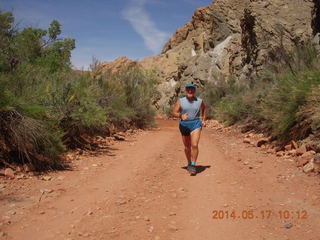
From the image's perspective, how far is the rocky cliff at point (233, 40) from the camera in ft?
59.4

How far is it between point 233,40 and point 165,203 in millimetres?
27203

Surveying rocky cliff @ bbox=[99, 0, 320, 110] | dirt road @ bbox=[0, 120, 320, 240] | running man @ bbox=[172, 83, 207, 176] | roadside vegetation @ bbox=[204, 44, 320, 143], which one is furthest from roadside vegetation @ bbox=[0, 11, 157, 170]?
rocky cliff @ bbox=[99, 0, 320, 110]

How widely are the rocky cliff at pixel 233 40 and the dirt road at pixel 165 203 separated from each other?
734 centimetres

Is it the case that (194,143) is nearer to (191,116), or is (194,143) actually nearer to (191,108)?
(191,116)

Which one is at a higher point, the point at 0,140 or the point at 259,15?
the point at 259,15

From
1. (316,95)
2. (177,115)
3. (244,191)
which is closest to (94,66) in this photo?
(177,115)

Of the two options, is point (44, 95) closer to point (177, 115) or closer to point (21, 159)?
point (21, 159)

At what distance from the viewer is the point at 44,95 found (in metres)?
8.01

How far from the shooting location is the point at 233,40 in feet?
97.9

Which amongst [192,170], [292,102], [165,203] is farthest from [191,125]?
[292,102]

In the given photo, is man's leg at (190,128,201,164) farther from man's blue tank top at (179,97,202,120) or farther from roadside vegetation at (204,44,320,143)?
roadside vegetation at (204,44,320,143)

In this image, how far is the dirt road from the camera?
3641 millimetres

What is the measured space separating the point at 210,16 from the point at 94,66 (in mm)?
24348

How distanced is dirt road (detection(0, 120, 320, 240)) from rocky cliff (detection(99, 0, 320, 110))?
7.34 metres
